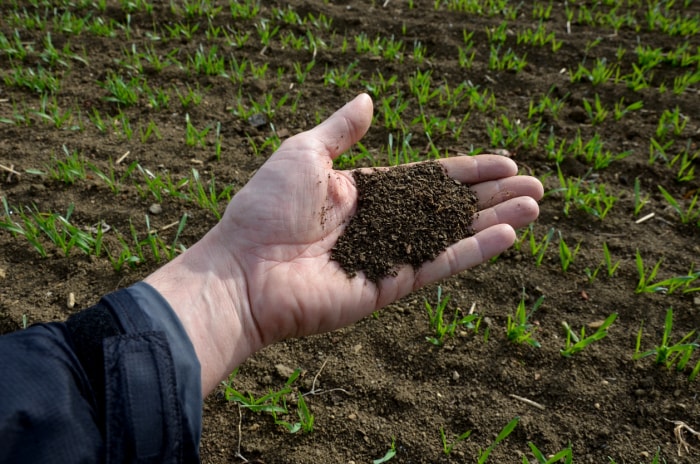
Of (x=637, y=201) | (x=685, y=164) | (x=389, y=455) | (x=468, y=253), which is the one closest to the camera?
(x=389, y=455)

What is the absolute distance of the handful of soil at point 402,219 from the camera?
2115 millimetres

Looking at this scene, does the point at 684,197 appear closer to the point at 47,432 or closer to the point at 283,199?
the point at 283,199

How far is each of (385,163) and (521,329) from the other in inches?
49.2

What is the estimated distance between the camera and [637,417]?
204 cm

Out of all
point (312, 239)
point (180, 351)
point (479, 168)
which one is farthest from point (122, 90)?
point (180, 351)

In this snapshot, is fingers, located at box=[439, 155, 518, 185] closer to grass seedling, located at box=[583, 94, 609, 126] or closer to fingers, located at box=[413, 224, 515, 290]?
fingers, located at box=[413, 224, 515, 290]

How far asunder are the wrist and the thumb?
55 centimetres

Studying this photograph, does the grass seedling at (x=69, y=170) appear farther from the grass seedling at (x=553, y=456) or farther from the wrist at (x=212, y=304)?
the grass seedling at (x=553, y=456)

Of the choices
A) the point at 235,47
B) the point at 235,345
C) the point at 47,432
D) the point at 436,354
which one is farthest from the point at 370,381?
the point at 235,47

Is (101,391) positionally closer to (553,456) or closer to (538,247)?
(553,456)

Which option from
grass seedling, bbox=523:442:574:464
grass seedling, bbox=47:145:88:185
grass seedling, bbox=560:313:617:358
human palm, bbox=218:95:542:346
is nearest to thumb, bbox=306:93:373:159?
human palm, bbox=218:95:542:346

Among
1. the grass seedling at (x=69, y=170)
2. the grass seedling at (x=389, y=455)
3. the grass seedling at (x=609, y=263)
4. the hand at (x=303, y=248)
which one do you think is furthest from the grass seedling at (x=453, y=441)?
the grass seedling at (x=69, y=170)

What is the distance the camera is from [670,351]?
2115 millimetres

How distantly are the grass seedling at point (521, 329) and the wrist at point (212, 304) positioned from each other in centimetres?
98
